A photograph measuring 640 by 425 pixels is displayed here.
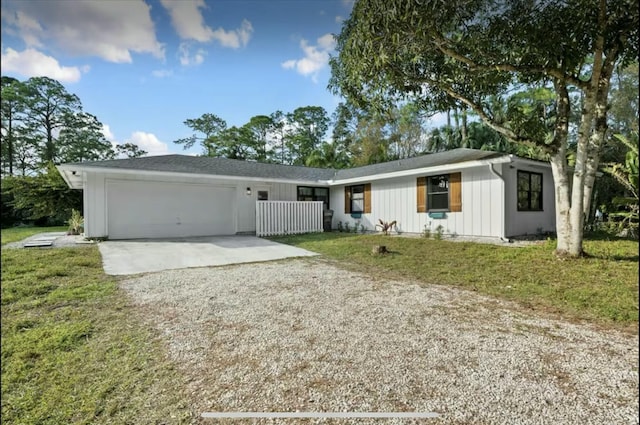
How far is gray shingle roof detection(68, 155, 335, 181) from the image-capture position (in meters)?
9.48

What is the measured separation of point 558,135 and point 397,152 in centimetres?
1841

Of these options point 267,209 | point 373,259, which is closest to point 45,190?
point 267,209

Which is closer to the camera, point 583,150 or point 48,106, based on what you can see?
point 48,106

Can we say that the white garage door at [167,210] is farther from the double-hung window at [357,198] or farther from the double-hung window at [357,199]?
the double-hung window at [357,198]

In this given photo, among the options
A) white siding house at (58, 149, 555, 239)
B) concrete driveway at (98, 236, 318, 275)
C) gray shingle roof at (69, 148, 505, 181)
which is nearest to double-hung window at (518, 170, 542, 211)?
white siding house at (58, 149, 555, 239)

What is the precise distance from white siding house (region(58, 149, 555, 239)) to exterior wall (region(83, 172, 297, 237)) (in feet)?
0.08

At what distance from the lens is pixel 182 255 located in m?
6.82

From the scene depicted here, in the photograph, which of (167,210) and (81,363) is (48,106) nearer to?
(81,363)

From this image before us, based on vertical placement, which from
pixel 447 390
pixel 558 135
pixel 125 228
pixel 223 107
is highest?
pixel 558 135

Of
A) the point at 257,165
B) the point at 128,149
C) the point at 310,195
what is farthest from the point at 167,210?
the point at 310,195

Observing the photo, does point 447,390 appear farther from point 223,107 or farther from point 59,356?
point 59,356

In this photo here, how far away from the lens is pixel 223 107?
177 centimetres

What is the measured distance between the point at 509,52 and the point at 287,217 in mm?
8085

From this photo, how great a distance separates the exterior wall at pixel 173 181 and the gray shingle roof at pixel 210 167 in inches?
14.0
